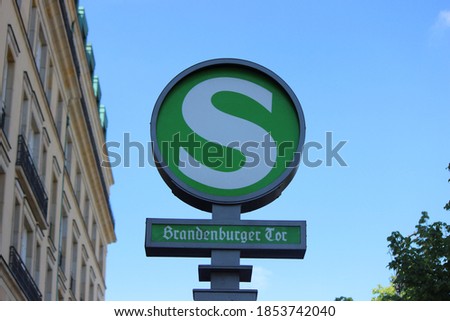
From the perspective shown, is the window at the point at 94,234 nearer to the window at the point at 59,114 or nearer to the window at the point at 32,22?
the window at the point at 59,114

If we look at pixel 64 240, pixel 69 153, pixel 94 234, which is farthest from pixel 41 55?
pixel 94 234

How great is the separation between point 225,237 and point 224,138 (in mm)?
1117

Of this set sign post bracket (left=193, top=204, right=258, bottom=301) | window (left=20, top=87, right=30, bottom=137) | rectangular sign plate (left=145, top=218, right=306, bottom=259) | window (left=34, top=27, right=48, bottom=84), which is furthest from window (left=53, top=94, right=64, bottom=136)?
sign post bracket (left=193, top=204, right=258, bottom=301)

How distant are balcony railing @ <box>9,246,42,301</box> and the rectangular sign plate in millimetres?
21011

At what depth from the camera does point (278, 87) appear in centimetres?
1074

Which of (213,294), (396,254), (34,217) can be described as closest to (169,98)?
(213,294)

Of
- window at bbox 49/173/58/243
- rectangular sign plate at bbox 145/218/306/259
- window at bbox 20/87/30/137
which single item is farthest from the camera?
window at bbox 49/173/58/243

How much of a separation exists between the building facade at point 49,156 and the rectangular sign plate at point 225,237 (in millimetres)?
19056

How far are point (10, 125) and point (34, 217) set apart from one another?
5468 millimetres

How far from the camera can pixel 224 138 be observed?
1019 cm

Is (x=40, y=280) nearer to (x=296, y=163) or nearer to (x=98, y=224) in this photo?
(x=98, y=224)

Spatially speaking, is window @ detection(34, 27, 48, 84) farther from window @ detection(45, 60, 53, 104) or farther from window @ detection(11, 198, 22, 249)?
window @ detection(11, 198, 22, 249)

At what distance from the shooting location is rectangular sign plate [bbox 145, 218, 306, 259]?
9.73 meters

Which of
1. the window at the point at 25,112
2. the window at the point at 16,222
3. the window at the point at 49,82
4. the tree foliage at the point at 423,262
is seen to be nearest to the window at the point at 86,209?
the window at the point at 49,82
